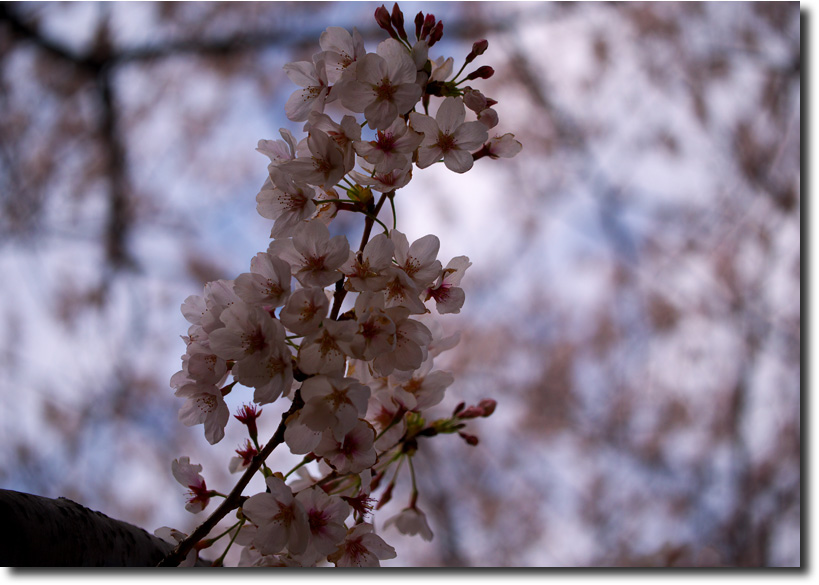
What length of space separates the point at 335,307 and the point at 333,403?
85 millimetres

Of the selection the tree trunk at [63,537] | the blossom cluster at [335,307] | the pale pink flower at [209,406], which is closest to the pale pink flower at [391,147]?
the blossom cluster at [335,307]

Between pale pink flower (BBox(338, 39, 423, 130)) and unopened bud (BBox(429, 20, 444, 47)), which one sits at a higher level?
unopened bud (BBox(429, 20, 444, 47))

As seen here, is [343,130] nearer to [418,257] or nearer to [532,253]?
[418,257]

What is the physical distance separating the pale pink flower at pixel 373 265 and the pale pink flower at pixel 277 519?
16 centimetres

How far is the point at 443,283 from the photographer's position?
540 mm

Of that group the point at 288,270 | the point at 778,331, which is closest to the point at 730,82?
the point at 778,331

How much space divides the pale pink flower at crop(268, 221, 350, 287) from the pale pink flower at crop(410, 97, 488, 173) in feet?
0.36

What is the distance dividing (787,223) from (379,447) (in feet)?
8.81

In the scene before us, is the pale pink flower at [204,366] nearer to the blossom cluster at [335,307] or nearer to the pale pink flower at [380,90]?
the blossom cluster at [335,307]

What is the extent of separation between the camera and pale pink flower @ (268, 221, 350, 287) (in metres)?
0.44

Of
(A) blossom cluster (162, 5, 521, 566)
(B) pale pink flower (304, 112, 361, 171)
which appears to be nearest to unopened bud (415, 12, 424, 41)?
(A) blossom cluster (162, 5, 521, 566)

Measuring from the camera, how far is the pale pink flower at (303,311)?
1.36ft

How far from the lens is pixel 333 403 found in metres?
0.41

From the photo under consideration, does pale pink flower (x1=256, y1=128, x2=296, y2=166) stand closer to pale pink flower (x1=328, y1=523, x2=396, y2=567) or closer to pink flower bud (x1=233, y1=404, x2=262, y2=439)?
pink flower bud (x1=233, y1=404, x2=262, y2=439)
